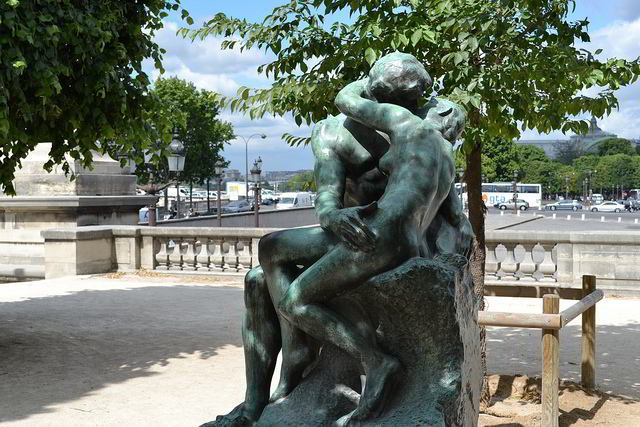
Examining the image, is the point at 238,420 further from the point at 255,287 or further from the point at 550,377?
the point at 550,377

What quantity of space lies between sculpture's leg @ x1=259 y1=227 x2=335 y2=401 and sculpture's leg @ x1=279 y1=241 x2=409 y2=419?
10 cm

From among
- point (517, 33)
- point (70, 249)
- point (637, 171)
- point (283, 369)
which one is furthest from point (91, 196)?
point (637, 171)

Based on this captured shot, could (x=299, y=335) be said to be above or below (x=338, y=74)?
below

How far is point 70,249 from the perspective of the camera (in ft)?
56.3

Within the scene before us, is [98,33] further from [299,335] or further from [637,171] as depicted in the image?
[637,171]

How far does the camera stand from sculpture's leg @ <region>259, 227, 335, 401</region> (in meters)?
3.76

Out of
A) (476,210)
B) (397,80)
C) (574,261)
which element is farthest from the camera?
A: (574,261)

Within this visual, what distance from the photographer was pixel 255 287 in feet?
13.0

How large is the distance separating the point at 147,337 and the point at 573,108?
20.4ft

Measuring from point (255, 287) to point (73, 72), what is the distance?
5.93m

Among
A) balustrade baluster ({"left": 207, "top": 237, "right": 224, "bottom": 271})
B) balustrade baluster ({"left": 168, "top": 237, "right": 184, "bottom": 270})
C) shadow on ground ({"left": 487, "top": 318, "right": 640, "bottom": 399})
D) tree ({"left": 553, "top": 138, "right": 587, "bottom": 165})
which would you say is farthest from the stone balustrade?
tree ({"left": 553, "top": 138, "right": 587, "bottom": 165})

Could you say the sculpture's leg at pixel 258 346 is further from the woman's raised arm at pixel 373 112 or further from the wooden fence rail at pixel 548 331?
the wooden fence rail at pixel 548 331

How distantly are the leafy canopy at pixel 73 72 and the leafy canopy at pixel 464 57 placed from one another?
69.1 inches

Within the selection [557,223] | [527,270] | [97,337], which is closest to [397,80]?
[97,337]
